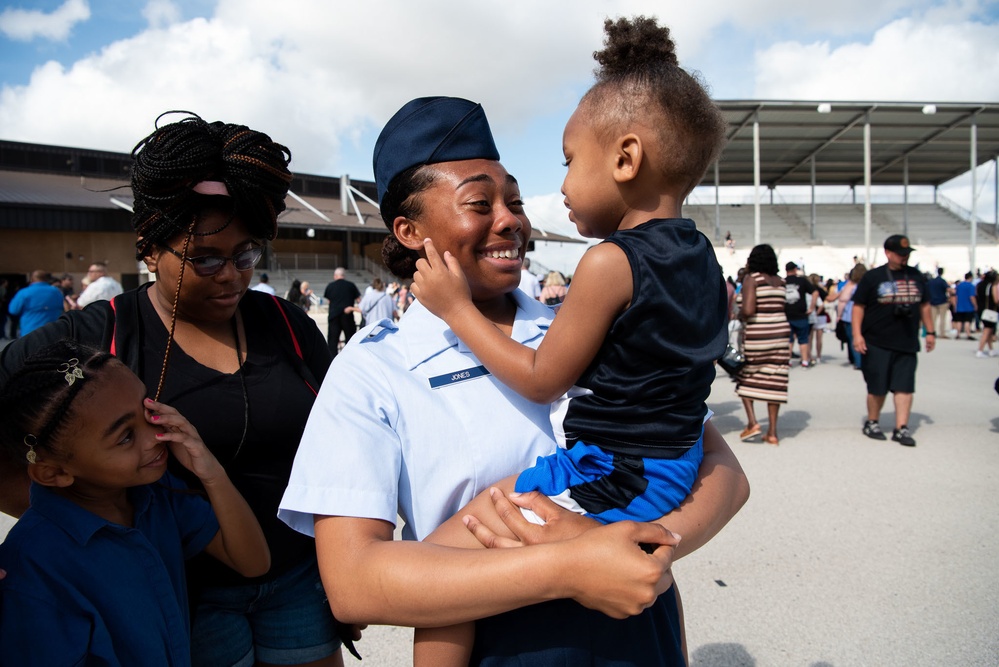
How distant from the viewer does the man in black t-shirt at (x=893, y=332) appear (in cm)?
638

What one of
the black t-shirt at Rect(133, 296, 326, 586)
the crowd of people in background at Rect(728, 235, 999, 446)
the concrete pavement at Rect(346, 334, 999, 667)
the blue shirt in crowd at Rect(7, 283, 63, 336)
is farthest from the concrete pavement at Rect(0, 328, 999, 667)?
the blue shirt in crowd at Rect(7, 283, 63, 336)

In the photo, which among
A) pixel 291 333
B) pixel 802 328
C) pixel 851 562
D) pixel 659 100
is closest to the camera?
pixel 659 100

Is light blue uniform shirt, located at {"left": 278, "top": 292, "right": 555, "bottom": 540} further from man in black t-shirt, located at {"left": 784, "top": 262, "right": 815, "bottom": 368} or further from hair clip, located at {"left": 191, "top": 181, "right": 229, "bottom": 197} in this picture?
man in black t-shirt, located at {"left": 784, "top": 262, "right": 815, "bottom": 368}

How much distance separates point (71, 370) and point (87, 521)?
1.09 ft

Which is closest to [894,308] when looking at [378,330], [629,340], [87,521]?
[629,340]

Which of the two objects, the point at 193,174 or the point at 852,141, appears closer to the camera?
the point at 193,174

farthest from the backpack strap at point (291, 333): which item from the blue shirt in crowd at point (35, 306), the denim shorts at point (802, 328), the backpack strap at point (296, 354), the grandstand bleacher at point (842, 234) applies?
the grandstand bleacher at point (842, 234)

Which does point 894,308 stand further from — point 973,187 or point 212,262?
point 973,187

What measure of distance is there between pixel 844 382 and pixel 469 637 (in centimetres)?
1053

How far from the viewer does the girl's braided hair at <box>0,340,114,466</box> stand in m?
1.34

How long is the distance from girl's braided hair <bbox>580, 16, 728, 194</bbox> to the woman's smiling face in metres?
0.31

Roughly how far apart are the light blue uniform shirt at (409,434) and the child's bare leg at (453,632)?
0.08 m

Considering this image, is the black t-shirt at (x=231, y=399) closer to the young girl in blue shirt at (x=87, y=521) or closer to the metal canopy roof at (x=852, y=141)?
the young girl in blue shirt at (x=87, y=521)

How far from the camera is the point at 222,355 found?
73.2 inches
